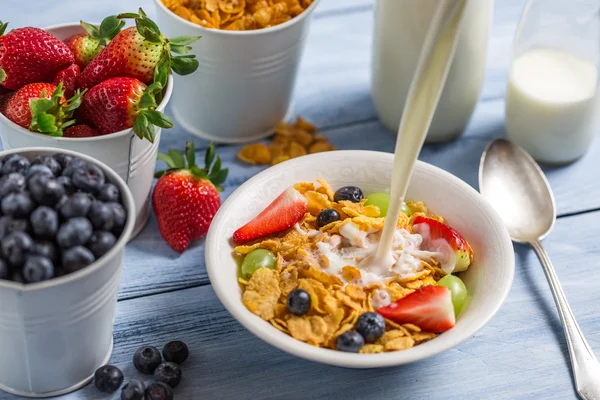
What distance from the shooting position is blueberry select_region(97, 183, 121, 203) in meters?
0.99

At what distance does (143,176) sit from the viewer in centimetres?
127

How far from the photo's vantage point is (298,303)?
105 centimetres

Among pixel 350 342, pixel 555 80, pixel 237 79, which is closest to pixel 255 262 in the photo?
pixel 350 342

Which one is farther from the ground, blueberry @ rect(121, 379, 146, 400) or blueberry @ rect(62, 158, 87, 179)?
blueberry @ rect(62, 158, 87, 179)

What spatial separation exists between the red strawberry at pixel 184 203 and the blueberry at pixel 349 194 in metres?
0.20

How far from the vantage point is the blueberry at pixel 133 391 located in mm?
1039

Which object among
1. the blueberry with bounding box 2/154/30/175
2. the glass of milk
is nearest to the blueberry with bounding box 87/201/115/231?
the blueberry with bounding box 2/154/30/175

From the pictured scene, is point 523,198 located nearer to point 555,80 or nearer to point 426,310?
point 555,80

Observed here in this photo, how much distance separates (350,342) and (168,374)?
254 mm

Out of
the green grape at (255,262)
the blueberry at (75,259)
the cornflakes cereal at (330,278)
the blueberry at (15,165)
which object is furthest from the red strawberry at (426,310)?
the blueberry at (15,165)

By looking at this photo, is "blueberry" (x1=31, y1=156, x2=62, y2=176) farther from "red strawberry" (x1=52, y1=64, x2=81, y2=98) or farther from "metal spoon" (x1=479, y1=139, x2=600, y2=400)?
"metal spoon" (x1=479, y1=139, x2=600, y2=400)

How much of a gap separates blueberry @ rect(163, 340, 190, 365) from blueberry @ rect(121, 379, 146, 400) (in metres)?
0.07

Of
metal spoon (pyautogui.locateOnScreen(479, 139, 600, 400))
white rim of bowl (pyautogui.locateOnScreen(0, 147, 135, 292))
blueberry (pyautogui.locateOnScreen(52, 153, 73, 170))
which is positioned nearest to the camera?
white rim of bowl (pyautogui.locateOnScreen(0, 147, 135, 292))

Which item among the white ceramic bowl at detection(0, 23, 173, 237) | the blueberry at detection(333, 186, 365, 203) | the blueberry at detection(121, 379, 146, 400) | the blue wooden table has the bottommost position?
the blue wooden table
